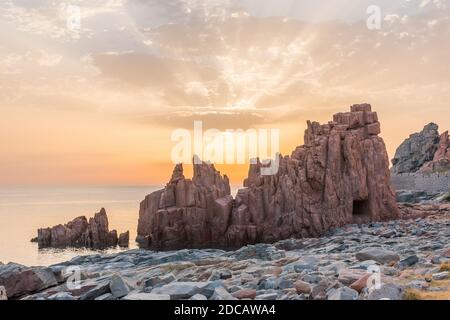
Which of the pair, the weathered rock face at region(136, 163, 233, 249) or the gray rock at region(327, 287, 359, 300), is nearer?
the gray rock at region(327, 287, 359, 300)

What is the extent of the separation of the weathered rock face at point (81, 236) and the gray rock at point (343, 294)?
214 ft

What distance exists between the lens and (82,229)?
248 ft

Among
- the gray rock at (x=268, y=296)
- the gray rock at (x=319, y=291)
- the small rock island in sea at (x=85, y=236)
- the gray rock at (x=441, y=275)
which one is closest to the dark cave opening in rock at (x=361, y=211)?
the small rock island in sea at (x=85, y=236)

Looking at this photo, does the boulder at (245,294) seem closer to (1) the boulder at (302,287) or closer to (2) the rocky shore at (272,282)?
(2) the rocky shore at (272,282)

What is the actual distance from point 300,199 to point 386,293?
45.2m

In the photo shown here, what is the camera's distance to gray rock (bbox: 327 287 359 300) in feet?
39.9

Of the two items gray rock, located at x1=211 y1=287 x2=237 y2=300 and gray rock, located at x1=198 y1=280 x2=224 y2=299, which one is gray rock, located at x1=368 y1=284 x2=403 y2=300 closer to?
gray rock, located at x1=211 y1=287 x2=237 y2=300

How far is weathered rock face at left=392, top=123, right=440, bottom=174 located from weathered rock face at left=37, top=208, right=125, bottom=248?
103988 millimetres

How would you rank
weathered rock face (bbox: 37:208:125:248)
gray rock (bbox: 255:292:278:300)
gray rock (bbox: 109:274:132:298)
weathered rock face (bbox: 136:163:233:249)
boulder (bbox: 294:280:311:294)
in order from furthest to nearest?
weathered rock face (bbox: 37:208:125:248)
weathered rock face (bbox: 136:163:233:249)
gray rock (bbox: 109:274:132:298)
boulder (bbox: 294:280:311:294)
gray rock (bbox: 255:292:278:300)

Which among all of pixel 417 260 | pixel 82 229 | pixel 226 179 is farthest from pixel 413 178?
pixel 417 260

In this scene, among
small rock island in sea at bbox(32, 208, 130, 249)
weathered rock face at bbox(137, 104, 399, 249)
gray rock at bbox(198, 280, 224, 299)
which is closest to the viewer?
gray rock at bbox(198, 280, 224, 299)

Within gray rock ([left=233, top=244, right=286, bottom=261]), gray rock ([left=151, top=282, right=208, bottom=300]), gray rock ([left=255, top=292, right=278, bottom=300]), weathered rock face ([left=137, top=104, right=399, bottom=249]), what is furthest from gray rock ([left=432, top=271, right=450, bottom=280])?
weathered rock face ([left=137, top=104, right=399, bottom=249])

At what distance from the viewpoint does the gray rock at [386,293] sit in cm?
1206
